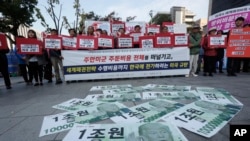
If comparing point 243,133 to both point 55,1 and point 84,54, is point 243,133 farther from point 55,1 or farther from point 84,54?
point 55,1

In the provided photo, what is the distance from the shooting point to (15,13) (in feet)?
62.1

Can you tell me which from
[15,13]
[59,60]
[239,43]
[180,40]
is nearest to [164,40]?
[180,40]

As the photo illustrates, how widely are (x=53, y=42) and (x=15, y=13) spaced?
601 inches

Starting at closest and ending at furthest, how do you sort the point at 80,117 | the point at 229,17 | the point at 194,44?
the point at 80,117
the point at 194,44
the point at 229,17

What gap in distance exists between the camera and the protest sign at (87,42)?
7.06 meters

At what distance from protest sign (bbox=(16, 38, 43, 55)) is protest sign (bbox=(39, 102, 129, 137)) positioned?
427 cm

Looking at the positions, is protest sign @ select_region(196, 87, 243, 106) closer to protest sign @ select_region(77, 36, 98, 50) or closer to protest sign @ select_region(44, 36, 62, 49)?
protest sign @ select_region(77, 36, 98, 50)

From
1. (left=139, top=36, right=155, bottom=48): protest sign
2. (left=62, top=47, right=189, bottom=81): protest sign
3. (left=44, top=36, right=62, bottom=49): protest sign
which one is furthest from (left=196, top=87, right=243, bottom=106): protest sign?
(left=44, top=36, right=62, bottom=49): protest sign

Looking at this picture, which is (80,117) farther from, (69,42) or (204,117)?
(69,42)

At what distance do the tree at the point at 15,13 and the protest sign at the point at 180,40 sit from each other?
57.0ft

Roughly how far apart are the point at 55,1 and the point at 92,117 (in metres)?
21.1

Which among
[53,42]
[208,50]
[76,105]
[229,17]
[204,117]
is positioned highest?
[229,17]

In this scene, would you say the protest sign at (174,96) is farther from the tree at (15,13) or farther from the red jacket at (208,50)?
the tree at (15,13)

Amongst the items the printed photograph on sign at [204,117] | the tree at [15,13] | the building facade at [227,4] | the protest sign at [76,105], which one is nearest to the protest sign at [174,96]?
the printed photograph on sign at [204,117]
